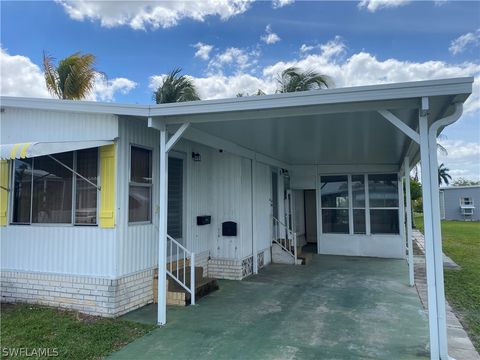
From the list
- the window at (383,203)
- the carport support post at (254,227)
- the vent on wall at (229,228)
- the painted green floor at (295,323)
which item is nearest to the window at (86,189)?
the painted green floor at (295,323)

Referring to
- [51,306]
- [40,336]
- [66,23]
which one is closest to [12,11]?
[66,23]

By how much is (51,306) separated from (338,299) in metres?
4.64

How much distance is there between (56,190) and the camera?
5.42 meters

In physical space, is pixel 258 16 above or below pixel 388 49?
above

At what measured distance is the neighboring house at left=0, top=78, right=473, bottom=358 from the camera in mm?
3818

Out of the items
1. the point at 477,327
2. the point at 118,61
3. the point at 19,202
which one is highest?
the point at 118,61

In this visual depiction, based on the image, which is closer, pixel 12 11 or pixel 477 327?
pixel 477 327

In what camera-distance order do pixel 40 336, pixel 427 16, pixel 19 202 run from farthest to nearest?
1. pixel 427 16
2. pixel 19 202
3. pixel 40 336

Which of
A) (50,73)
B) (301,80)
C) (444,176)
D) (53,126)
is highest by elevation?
(301,80)

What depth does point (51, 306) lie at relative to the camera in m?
5.20

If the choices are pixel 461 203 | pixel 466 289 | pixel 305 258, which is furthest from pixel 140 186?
pixel 461 203

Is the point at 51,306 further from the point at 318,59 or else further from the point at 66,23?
the point at 318,59

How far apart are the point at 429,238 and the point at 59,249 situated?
200 inches

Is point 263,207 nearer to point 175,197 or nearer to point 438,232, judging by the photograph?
point 175,197
